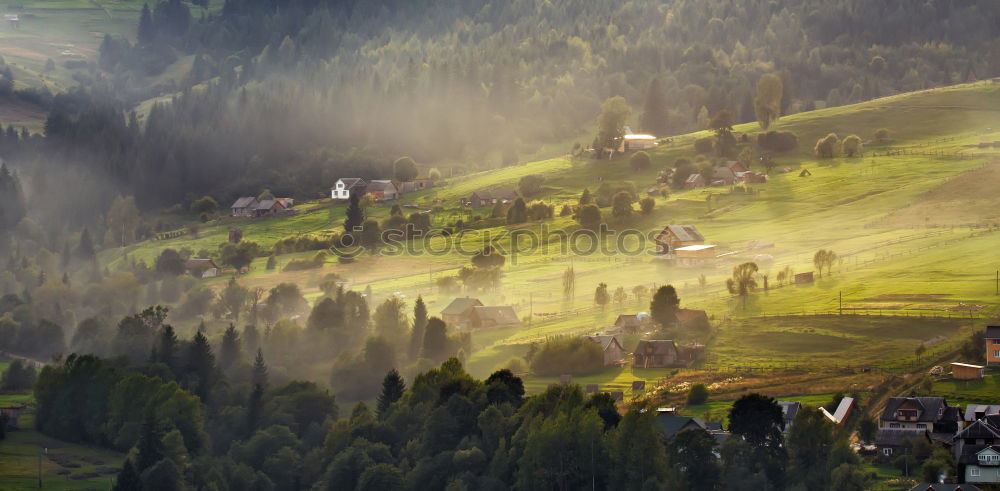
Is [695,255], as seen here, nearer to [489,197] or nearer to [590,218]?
[590,218]

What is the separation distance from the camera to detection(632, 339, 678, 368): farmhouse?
85.6 m

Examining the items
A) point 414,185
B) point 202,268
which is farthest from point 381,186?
point 202,268

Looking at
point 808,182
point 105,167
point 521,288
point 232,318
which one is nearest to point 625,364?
point 521,288

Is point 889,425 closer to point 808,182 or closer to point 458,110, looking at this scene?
point 808,182

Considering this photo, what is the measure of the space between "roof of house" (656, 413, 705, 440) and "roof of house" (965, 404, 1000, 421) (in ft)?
37.9

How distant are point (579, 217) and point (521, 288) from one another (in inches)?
744

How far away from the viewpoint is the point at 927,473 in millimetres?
60875

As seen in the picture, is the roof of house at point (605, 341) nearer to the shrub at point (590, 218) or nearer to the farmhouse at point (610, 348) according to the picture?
the farmhouse at point (610, 348)

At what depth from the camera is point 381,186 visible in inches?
6314

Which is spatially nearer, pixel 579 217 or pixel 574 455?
pixel 574 455

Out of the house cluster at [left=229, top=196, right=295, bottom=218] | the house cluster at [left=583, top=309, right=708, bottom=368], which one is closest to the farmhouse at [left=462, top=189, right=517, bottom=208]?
the house cluster at [left=229, top=196, right=295, bottom=218]

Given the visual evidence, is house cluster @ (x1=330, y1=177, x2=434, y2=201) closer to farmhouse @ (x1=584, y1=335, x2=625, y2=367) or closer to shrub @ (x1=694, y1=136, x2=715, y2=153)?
shrub @ (x1=694, y1=136, x2=715, y2=153)

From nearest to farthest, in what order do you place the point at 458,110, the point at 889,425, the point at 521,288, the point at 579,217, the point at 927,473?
1. the point at 927,473
2. the point at 889,425
3. the point at 521,288
4. the point at 579,217
5. the point at 458,110

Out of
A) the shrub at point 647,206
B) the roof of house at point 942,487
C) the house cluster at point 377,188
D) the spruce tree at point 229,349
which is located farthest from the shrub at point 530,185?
the roof of house at point 942,487
